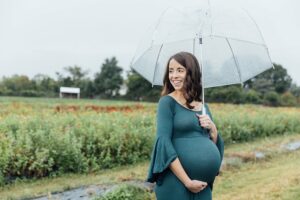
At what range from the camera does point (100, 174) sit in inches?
278

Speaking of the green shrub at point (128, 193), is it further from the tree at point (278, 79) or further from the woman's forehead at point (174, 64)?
the tree at point (278, 79)

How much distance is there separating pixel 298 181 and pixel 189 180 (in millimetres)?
3768

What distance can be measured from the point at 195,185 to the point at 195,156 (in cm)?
15

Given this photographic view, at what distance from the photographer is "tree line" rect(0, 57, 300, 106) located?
43125 millimetres

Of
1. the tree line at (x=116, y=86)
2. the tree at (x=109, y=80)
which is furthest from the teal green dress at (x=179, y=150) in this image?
the tree at (x=109, y=80)

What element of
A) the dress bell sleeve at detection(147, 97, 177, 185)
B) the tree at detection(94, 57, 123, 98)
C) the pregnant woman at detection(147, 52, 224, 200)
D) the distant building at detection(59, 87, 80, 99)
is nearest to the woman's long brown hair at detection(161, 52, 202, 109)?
the pregnant woman at detection(147, 52, 224, 200)

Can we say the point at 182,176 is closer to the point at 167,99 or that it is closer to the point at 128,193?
the point at 167,99

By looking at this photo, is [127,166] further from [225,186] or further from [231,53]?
[231,53]

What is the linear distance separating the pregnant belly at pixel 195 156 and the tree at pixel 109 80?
4585 cm

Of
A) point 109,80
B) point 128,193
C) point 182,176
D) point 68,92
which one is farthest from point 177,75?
point 109,80

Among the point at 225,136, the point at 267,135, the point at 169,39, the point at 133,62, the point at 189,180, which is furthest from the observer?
the point at 267,135

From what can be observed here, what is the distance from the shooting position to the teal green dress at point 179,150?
92.8 inches

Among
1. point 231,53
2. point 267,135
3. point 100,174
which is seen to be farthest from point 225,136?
point 231,53

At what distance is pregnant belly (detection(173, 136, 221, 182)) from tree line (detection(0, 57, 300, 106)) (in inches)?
1523
